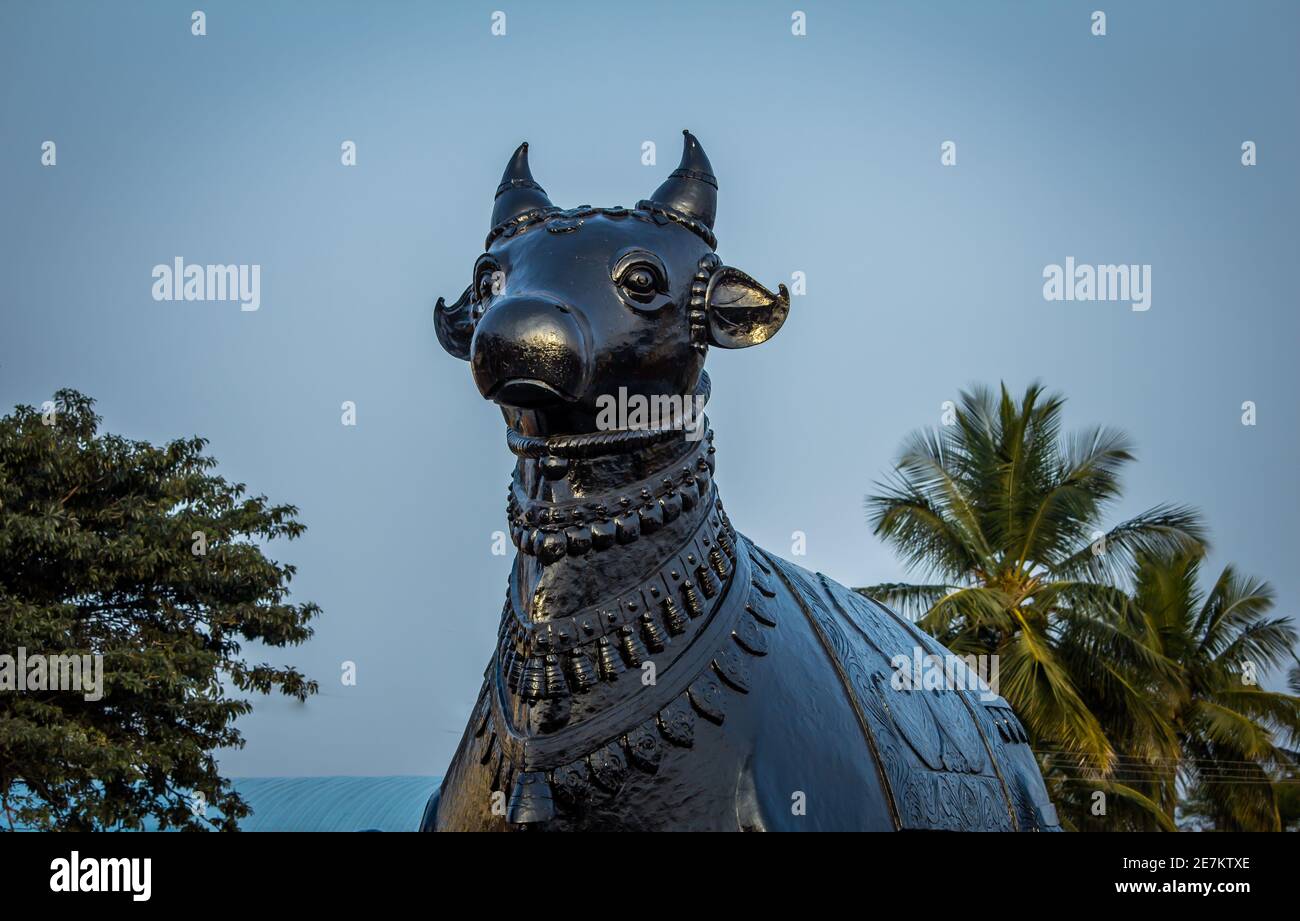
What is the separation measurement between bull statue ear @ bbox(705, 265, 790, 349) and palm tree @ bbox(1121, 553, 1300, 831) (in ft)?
56.0

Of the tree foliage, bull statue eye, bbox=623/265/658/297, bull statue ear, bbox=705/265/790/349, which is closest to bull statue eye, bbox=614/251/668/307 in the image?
bull statue eye, bbox=623/265/658/297

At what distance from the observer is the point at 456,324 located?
376 centimetres

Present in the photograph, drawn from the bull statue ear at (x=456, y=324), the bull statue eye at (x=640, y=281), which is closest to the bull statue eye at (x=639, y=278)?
the bull statue eye at (x=640, y=281)

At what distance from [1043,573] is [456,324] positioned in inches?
680

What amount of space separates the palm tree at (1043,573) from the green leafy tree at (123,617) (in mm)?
9522

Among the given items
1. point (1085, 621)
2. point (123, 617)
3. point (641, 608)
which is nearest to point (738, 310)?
point (641, 608)

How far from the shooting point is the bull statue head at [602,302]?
9.98 ft

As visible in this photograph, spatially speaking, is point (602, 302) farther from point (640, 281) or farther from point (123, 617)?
point (123, 617)

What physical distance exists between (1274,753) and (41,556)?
17.9 m

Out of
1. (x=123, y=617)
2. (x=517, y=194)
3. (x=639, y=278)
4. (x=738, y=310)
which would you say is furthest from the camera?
(x=123, y=617)

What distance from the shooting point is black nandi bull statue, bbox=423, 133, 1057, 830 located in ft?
9.91
